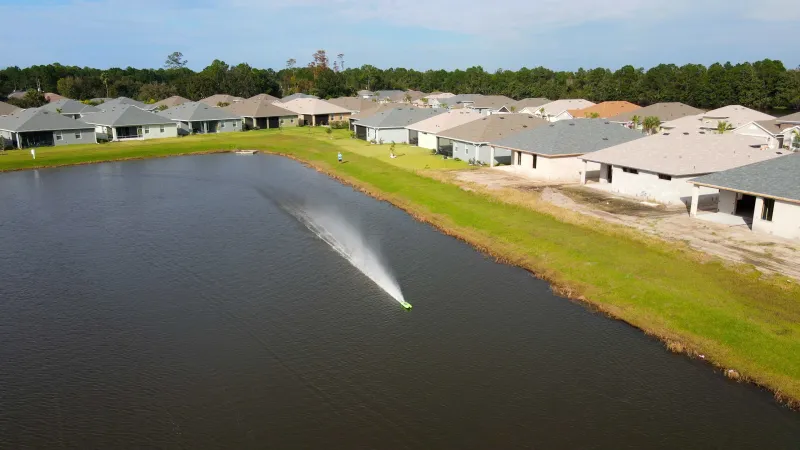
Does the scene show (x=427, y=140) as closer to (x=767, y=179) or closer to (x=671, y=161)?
(x=671, y=161)

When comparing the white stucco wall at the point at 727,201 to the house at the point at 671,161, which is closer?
the white stucco wall at the point at 727,201

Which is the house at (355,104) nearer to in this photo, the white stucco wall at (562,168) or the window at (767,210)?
the white stucco wall at (562,168)

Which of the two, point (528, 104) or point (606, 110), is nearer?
point (606, 110)

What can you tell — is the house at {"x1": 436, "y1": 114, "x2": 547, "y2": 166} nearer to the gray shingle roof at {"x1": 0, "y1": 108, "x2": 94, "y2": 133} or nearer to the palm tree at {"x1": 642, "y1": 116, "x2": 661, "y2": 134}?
the palm tree at {"x1": 642, "y1": 116, "x2": 661, "y2": 134}

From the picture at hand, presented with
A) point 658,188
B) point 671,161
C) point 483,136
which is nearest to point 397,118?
point 483,136

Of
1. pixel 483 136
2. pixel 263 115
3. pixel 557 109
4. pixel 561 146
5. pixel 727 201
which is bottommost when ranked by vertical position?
pixel 727 201

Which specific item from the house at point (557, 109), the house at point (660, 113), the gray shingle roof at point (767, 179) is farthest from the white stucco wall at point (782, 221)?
the house at point (557, 109)

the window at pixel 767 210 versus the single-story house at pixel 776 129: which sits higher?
the single-story house at pixel 776 129
